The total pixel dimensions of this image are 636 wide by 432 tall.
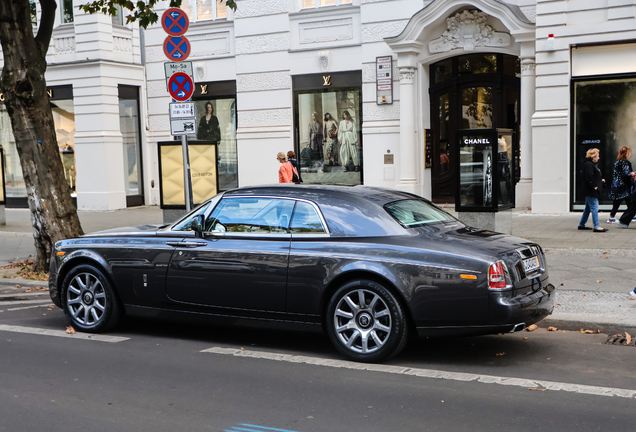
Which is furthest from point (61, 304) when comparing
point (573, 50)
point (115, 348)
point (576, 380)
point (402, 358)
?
point (573, 50)

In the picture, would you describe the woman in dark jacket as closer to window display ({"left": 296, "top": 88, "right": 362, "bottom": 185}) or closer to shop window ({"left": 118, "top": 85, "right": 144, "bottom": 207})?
window display ({"left": 296, "top": 88, "right": 362, "bottom": 185})

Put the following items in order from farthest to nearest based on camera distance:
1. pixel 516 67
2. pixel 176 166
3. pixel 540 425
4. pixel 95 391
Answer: pixel 516 67
pixel 176 166
pixel 95 391
pixel 540 425

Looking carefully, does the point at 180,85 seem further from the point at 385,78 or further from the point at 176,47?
the point at 385,78

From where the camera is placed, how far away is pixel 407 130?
17.7 meters

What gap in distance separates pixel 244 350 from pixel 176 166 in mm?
6120

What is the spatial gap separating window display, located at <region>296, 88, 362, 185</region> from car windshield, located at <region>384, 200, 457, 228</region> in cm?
1237

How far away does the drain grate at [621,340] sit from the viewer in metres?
6.30

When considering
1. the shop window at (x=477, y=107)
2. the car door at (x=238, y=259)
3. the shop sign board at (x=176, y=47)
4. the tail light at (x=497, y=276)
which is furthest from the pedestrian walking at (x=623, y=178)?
the car door at (x=238, y=259)

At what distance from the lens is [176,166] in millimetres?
11750

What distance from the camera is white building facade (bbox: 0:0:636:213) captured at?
1568 centimetres

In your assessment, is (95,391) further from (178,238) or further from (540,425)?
(540,425)

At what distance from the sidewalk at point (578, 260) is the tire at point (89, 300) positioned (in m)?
3.59

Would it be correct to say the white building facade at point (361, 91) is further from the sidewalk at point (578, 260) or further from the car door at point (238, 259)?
the car door at point (238, 259)

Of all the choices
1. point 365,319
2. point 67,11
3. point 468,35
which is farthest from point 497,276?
point 67,11
